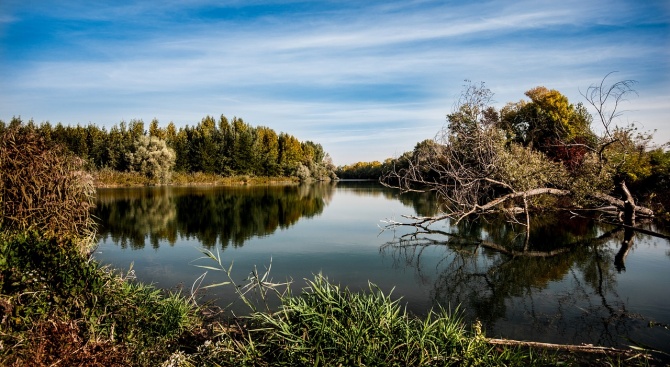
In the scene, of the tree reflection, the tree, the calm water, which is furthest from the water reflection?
the tree

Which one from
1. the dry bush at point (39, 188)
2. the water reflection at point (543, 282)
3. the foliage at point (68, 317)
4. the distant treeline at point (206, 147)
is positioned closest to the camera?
the foliage at point (68, 317)

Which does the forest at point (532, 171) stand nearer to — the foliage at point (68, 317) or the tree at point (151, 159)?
the foliage at point (68, 317)

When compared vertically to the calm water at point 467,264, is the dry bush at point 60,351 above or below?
above

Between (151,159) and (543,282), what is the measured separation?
165 ft

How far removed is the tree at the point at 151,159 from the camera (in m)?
50.3

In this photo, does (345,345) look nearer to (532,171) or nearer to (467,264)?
(467,264)

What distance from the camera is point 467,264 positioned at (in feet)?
36.6

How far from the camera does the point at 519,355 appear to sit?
171 inches

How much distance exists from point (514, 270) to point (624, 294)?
243cm

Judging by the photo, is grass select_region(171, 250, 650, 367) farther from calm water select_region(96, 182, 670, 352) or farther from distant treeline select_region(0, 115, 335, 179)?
distant treeline select_region(0, 115, 335, 179)

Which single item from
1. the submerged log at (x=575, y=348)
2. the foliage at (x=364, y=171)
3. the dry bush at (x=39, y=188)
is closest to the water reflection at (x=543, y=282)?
the submerged log at (x=575, y=348)

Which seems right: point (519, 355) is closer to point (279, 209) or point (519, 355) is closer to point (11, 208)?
point (11, 208)

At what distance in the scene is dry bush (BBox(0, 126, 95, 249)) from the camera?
275 inches

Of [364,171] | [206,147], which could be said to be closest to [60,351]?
[206,147]
